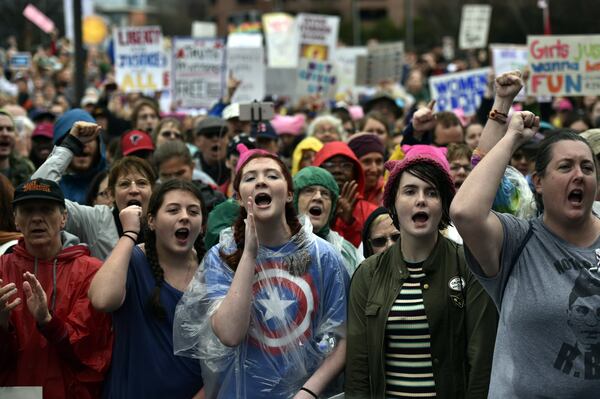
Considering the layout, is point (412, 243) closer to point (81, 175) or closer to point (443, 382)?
point (443, 382)

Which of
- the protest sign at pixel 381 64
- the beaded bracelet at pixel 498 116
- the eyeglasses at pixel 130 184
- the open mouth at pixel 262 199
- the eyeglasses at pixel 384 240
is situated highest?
the protest sign at pixel 381 64

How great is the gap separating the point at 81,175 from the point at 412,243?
349 centimetres

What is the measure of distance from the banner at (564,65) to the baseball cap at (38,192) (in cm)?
683

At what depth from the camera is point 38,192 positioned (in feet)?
Result: 17.2

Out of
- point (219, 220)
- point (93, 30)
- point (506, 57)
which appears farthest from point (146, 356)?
point (93, 30)

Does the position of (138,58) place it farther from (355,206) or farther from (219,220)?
(219,220)

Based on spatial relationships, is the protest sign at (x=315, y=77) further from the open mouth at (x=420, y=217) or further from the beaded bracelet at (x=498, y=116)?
the beaded bracelet at (x=498, y=116)

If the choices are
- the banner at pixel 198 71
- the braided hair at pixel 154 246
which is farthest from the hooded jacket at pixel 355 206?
the banner at pixel 198 71

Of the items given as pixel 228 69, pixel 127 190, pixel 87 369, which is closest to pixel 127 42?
pixel 228 69

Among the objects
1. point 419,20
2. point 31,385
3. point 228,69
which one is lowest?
point 31,385

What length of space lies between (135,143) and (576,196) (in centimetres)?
465

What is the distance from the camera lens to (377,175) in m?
7.80

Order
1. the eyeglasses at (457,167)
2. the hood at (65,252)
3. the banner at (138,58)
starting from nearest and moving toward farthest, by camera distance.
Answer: the hood at (65,252) < the eyeglasses at (457,167) < the banner at (138,58)

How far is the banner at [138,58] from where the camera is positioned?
14.6m
